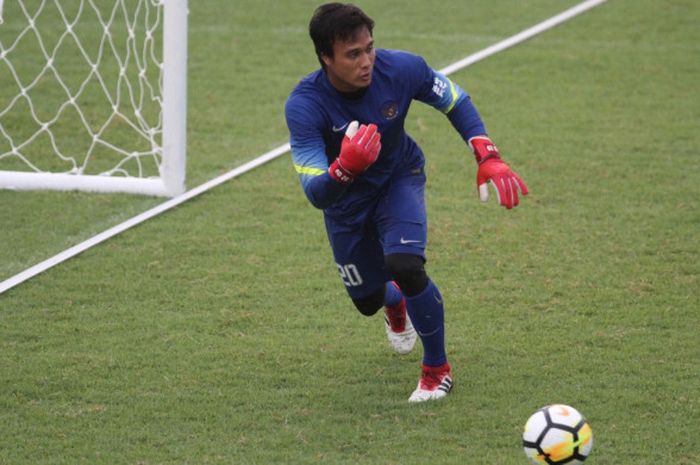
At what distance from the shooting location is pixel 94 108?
10.6 meters

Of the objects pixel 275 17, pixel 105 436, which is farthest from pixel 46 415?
pixel 275 17

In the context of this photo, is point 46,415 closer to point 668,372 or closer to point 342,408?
point 342,408

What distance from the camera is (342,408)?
5.26 metres

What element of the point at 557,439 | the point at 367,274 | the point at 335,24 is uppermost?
the point at 335,24

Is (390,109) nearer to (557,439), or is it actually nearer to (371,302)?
(371,302)

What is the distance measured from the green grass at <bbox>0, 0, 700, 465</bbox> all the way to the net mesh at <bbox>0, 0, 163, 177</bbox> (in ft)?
1.61

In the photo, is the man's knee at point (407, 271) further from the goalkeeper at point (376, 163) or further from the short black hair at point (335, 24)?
the short black hair at point (335, 24)

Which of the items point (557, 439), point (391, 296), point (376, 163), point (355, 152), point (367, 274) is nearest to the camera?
point (557, 439)

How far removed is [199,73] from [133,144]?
223 cm

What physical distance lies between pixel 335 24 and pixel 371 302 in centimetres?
142

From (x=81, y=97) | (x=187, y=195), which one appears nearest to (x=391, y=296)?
(x=187, y=195)

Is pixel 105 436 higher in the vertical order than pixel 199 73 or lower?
lower

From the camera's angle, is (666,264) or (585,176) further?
(585,176)

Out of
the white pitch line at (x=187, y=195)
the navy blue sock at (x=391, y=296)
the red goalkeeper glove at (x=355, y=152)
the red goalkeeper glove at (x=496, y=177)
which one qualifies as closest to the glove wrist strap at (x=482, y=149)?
the red goalkeeper glove at (x=496, y=177)
